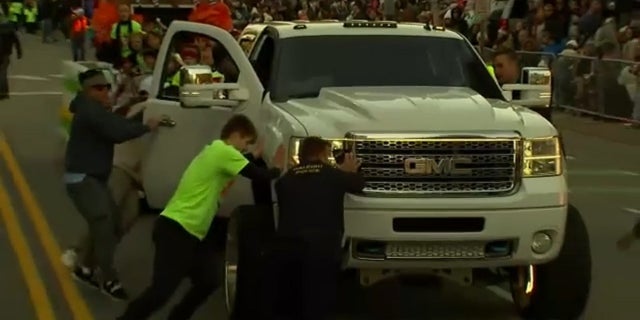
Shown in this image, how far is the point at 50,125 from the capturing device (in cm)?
2345

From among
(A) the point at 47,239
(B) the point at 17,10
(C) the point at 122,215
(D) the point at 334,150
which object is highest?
(D) the point at 334,150

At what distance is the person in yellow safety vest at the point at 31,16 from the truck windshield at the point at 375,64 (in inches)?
1970

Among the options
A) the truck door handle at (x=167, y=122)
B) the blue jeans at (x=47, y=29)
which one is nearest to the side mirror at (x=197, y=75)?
the truck door handle at (x=167, y=122)

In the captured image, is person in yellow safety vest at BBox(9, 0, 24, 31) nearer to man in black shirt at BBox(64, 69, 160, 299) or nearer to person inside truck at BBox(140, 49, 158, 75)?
person inside truck at BBox(140, 49, 158, 75)

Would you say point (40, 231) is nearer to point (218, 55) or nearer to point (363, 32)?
point (218, 55)

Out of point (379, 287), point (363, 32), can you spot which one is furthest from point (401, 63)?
point (379, 287)

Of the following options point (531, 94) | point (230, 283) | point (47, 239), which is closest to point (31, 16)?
point (47, 239)

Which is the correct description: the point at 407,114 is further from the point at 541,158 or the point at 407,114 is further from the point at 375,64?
the point at 375,64

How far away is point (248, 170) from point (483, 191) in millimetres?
1568

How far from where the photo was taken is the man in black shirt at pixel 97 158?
32.5 ft

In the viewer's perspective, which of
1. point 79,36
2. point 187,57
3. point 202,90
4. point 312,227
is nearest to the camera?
point 312,227

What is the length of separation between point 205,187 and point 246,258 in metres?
0.52

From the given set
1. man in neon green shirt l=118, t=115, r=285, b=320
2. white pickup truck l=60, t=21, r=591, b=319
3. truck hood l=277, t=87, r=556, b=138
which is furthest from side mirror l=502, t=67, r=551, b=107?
man in neon green shirt l=118, t=115, r=285, b=320

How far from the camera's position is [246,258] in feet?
28.6
